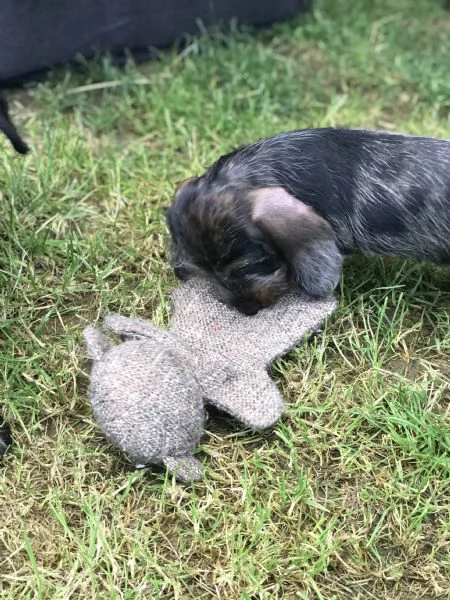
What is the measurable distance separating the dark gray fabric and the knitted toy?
8.30 ft

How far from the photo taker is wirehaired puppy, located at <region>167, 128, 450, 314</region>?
136 inches

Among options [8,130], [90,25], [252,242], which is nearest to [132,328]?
[252,242]

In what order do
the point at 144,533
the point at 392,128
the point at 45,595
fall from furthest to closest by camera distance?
the point at 392,128 → the point at 144,533 → the point at 45,595

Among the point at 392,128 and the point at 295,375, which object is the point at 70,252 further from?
the point at 392,128

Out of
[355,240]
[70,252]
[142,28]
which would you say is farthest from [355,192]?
[142,28]

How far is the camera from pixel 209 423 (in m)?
3.24

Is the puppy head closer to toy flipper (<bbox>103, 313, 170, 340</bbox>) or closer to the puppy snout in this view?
the puppy snout

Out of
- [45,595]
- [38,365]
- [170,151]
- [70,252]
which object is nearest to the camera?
[45,595]

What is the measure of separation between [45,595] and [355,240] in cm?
220

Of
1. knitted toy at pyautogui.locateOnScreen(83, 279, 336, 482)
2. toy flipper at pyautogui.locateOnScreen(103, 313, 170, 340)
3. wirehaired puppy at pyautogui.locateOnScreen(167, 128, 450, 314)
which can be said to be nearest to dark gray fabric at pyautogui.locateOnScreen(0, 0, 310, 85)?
wirehaired puppy at pyautogui.locateOnScreen(167, 128, 450, 314)

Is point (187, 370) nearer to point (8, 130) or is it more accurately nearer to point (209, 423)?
point (209, 423)

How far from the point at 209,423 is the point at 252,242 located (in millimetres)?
869

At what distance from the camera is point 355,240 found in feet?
12.3

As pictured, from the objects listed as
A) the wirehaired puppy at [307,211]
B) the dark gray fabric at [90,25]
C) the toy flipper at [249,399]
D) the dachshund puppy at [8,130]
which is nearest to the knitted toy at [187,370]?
the toy flipper at [249,399]
